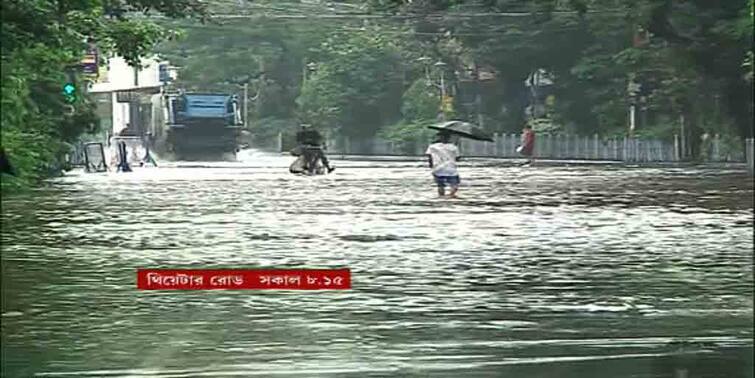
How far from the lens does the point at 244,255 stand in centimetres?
778

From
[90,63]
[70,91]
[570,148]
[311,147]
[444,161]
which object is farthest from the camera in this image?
[70,91]

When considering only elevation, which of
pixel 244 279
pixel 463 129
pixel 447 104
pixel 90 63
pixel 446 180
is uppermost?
pixel 90 63

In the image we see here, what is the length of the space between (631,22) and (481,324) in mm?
1466

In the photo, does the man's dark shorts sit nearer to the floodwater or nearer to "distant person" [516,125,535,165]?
the floodwater

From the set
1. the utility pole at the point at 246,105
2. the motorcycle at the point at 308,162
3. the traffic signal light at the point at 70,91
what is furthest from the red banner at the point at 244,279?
the traffic signal light at the point at 70,91

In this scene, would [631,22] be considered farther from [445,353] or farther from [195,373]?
[195,373]

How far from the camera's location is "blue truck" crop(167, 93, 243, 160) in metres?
7.20

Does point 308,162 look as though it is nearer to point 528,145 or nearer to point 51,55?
point 528,145

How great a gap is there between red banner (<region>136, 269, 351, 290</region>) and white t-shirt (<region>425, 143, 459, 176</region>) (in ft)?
2.17

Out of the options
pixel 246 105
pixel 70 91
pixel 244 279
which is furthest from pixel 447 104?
pixel 70 91

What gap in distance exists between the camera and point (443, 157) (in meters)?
7.24

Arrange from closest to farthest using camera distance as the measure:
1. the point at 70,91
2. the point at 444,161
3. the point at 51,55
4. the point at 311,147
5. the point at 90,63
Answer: the point at 311,147 → the point at 444,161 → the point at 90,63 → the point at 51,55 → the point at 70,91

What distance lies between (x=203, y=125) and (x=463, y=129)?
118cm

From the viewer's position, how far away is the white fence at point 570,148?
6.81m
